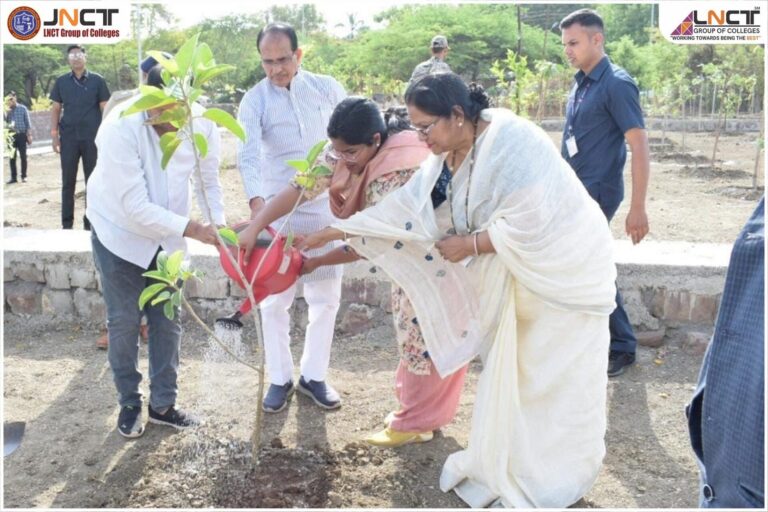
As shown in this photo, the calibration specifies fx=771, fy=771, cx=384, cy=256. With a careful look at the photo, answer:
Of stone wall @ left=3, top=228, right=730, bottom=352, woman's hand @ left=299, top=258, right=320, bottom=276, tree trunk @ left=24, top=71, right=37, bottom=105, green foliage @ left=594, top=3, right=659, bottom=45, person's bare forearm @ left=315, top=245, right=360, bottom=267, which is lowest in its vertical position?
stone wall @ left=3, top=228, right=730, bottom=352

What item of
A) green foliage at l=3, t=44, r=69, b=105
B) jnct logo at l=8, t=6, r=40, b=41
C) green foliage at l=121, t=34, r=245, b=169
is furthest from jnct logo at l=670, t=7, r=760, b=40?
green foliage at l=3, t=44, r=69, b=105

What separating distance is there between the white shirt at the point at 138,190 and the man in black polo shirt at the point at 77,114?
4069mm

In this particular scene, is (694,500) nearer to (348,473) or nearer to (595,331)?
(595,331)

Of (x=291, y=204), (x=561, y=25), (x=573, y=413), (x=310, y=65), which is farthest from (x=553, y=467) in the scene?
(x=310, y=65)

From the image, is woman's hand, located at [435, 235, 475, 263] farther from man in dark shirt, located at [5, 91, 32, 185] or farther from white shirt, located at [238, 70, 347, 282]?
man in dark shirt, located at [5, 91, 32, 185]

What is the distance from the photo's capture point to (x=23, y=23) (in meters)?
5.35

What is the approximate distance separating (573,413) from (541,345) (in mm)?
250

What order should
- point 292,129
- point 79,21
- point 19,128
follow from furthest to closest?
1. point 19,128
2. point 79,21
3. point 292,129

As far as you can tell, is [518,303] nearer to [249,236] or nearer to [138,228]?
[249,236]

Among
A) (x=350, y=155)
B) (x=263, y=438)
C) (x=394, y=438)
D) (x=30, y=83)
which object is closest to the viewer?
(x=350, y=155)

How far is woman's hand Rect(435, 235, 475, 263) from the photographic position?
8.02ft

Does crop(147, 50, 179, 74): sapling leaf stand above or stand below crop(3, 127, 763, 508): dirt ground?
above

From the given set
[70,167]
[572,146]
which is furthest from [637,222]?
[70,167]

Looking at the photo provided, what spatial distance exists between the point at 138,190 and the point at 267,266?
575 millimetres
